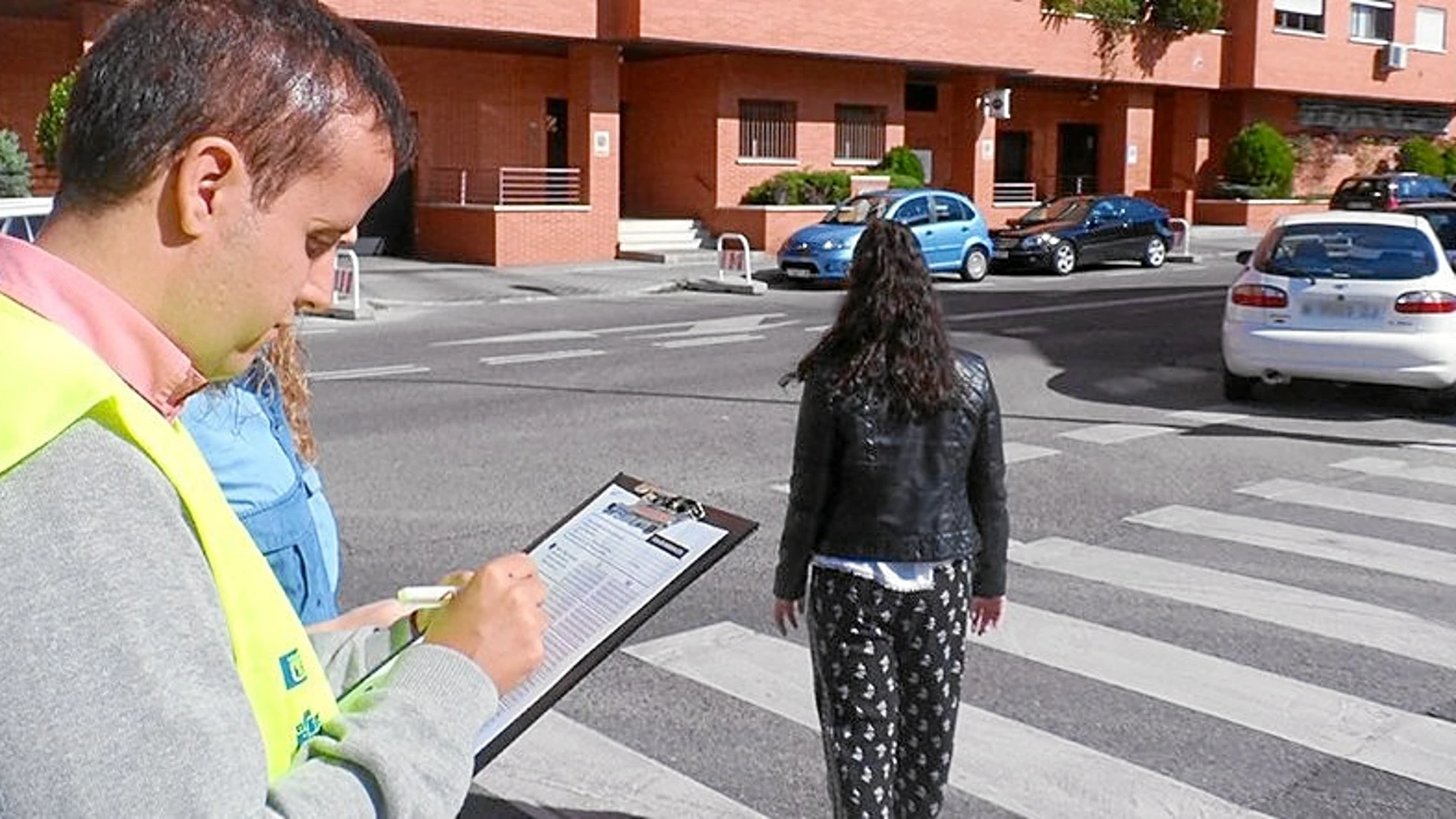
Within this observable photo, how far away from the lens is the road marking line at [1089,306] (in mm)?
18969

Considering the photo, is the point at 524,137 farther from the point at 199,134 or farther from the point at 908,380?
the point at 199,134

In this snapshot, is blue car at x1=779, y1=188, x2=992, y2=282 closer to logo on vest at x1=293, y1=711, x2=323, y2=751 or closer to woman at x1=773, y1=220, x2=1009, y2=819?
woman at x1=773, y1=220, x2=1009, y2=819

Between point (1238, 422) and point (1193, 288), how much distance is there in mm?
13088

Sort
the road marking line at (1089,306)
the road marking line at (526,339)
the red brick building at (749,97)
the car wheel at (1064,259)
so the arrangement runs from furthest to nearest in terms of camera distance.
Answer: the red brick building at (749,97) < the car wheel at (1064,259) < the road marking line at (1089,306) < the road marking line at (526,339)

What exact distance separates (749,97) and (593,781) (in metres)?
27.0

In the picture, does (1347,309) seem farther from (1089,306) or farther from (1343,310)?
(1089,306)

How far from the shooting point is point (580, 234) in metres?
27.7

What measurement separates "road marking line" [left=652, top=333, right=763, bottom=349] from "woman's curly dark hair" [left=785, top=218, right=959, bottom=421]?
11569mm

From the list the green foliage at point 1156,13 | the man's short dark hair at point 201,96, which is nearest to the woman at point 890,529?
the man's short dark hair at point 201,96

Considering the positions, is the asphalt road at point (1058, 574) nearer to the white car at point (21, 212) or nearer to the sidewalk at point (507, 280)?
the white car at point (21, 212)

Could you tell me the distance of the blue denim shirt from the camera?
2303 millimetres

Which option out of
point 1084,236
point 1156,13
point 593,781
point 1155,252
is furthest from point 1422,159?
point 593,781

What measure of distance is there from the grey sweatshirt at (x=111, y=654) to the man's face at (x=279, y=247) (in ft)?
0.69

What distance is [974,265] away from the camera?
24922 millimetres
